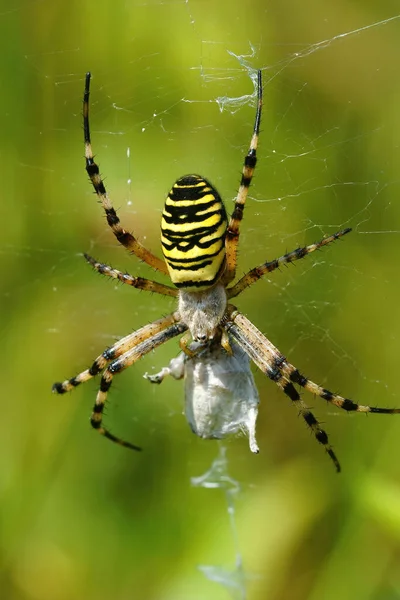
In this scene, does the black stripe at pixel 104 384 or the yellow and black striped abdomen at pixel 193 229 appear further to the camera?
the black stripe at pixel 104 384

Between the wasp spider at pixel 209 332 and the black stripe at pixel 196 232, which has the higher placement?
the black stripe at pixel 196 232

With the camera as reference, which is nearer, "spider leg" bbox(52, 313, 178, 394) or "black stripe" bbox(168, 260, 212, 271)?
"black stripe" bbox(168, 260, 212, 271)

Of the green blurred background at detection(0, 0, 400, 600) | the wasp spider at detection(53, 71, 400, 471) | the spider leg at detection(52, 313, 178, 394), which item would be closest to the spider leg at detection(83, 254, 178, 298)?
the wasp spider at detection(53, 71, 400, 471)

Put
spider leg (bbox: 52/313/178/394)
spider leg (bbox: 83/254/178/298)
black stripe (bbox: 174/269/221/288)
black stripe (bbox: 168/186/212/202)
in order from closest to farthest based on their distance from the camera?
black stripe (bbox: 168/186/212/202) → black stripe (bbox: 174/269/221/288) → spider leg (bbox: 83/254/178/298) → spider leg (bbox: 52/313/178/394)

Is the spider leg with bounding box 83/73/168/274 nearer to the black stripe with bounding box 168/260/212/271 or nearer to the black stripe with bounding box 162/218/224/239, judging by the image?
the black stripe with bounding box 168/260/212/271

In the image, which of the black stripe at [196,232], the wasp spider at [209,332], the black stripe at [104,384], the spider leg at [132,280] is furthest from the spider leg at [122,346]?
the black stripe at [196,232]

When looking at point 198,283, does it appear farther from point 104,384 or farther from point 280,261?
point 104,384

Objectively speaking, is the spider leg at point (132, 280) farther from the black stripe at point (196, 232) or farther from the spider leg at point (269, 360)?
the black stripe at point (196, 232)
